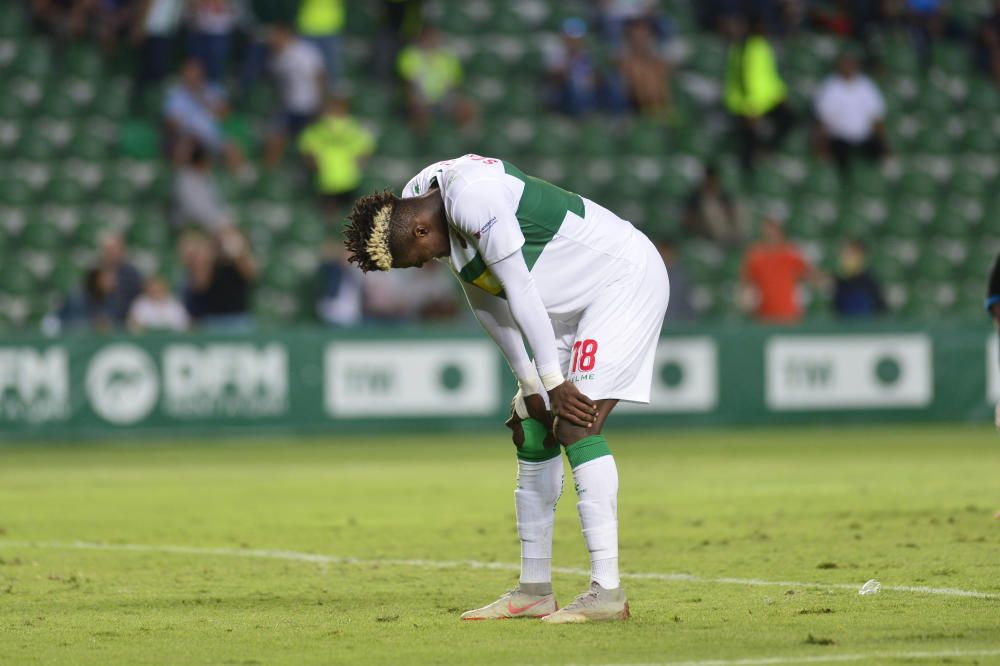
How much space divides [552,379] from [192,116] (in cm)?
1491

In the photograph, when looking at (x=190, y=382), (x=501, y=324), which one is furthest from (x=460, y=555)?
(x=190, y=382)

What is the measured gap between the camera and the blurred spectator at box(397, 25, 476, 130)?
2203 cm

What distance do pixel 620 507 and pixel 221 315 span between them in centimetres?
799

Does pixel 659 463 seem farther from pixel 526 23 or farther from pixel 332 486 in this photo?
pixel 526 23

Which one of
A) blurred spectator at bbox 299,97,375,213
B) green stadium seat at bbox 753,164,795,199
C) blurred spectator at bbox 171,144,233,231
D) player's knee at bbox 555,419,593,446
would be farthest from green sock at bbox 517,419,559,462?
green stadium seat at bbox 753,164,795,199

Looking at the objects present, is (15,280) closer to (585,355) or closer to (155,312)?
(155,312)

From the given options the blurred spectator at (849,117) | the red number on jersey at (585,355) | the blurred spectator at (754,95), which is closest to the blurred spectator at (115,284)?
the blurred spectator at (754,95)

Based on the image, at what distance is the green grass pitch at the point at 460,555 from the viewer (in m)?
6.13

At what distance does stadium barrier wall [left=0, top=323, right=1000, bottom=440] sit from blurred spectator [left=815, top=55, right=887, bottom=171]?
15.1 ft

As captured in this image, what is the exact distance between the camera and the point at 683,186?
22578 millimetres

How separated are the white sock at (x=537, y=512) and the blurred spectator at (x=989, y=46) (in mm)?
19926

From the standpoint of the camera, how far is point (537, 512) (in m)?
7.07

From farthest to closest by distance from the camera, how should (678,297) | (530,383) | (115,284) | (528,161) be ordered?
(528,161), (678,297), (115,284), (530,383)

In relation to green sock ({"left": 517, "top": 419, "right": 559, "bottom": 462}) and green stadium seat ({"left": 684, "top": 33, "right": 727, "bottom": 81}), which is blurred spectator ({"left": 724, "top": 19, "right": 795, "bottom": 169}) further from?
green sock ({"left": 517, "top": 419, "right": 559, "bottom": 462})
